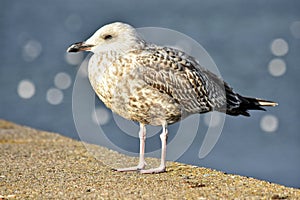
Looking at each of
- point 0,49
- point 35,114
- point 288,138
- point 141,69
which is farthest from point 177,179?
point 0,49

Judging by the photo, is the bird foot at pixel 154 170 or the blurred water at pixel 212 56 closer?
the bird foot at pixel 154 170

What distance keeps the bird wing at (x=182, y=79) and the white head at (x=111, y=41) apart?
0.18 m

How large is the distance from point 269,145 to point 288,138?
0.62m

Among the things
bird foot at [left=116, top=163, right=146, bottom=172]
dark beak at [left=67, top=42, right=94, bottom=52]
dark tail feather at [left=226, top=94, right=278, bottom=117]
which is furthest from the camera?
dark tail feather at [left=226, top=94, right=278, bottom=117]

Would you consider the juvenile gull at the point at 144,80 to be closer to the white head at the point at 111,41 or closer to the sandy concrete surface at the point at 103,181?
the white head at the point at 111,41

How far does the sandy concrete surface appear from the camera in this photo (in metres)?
5.33

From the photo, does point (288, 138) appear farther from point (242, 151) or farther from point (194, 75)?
point (194, 75)

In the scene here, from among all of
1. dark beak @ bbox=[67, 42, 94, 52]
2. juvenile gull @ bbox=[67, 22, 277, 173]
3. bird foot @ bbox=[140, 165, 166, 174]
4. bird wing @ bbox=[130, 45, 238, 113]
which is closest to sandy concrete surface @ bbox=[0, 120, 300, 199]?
bird foot @ bbox=[140, 165, 166, 174]

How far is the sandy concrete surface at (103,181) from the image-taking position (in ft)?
17.5

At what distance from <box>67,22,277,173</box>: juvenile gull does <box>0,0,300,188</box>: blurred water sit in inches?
153

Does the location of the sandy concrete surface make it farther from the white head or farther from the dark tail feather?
the white head

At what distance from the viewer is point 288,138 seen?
16.0 m

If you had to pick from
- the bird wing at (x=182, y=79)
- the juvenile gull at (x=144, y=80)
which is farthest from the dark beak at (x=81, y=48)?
the bird wing at (x=182, y=79)

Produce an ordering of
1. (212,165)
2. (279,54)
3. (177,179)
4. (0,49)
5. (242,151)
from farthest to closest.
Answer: (0,49)
(279,54)
(242,151)
(212,165)
(177,179)
